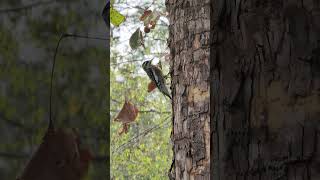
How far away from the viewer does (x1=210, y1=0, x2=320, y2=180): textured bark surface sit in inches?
27.3

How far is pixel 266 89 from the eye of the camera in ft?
2.35

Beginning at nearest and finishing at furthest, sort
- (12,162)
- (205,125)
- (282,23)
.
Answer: (12,162) → (282,23) → (205,125)

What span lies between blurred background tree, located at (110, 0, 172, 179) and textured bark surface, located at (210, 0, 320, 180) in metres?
4.32

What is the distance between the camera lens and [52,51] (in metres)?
0.65

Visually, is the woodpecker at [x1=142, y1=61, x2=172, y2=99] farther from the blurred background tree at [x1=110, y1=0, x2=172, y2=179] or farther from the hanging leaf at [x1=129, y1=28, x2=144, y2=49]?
the blurred background tree at [x1=110, y1=0, x2=172, y2=179]

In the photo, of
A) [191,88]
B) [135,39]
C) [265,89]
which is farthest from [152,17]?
[265,89]

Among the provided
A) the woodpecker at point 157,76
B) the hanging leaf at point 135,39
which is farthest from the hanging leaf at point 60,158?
the hanging leaf at point 135,39

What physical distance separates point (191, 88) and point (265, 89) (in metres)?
0.46

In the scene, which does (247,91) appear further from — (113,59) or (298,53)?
(113,59)

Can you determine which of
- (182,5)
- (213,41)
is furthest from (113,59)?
(213,41)

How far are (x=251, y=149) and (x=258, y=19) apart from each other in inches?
5.9

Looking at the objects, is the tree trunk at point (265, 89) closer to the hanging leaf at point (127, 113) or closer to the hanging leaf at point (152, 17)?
the hanging leaf at point (127, 113)

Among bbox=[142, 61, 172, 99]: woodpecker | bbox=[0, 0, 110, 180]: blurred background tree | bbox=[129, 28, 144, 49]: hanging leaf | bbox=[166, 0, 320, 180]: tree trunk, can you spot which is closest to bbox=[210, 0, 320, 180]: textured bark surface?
bbox=[166, 0, 320, 180]: tree trunk

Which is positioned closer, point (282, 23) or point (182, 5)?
point (282, 23)
